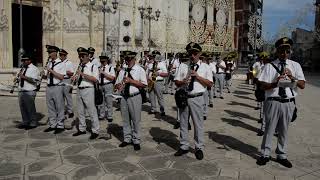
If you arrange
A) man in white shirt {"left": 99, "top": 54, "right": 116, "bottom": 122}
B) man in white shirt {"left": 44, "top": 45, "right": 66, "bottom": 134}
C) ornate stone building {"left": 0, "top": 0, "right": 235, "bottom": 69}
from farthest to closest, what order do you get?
ornate stone building {"left": 0, "top": 0, "right": 235, "bottom": 69}
man in white shirt {"left": 99, "top": 54, "right": 116, "bottom": 122}
man in white shirt {"left": 44, "top": 45, "right": 66, "bottom": 134}

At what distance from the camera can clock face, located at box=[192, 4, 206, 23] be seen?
39675mm

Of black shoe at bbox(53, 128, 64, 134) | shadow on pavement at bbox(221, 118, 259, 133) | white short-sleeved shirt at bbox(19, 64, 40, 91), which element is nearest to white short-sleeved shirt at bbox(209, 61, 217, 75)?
shadow on pavement at bbox(221, 118, 259, 133)

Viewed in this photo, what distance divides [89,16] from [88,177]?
20.8 meters

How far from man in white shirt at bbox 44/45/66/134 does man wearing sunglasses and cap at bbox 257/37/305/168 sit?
4889 mm

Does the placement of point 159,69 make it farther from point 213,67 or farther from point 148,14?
point 148,14

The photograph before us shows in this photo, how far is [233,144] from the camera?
316 inches

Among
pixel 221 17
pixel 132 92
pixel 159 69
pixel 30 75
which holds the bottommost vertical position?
pixel 132 92

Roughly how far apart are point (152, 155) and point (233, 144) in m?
2.01

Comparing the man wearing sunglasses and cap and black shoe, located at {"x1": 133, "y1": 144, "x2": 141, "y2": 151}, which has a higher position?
the man wearing sunglasses and cap

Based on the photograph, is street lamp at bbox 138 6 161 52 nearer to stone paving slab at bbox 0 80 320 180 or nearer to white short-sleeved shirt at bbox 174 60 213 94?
stone paving slab at bbox 0 80 320 180

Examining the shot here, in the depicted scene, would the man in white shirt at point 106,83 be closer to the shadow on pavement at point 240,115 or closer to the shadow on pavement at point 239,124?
the shadow on pavement at point 239,124

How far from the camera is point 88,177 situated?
5926 mm

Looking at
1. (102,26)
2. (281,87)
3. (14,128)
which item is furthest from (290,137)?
(102,26)

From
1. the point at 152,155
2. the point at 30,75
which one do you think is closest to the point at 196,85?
the point at 152,155
